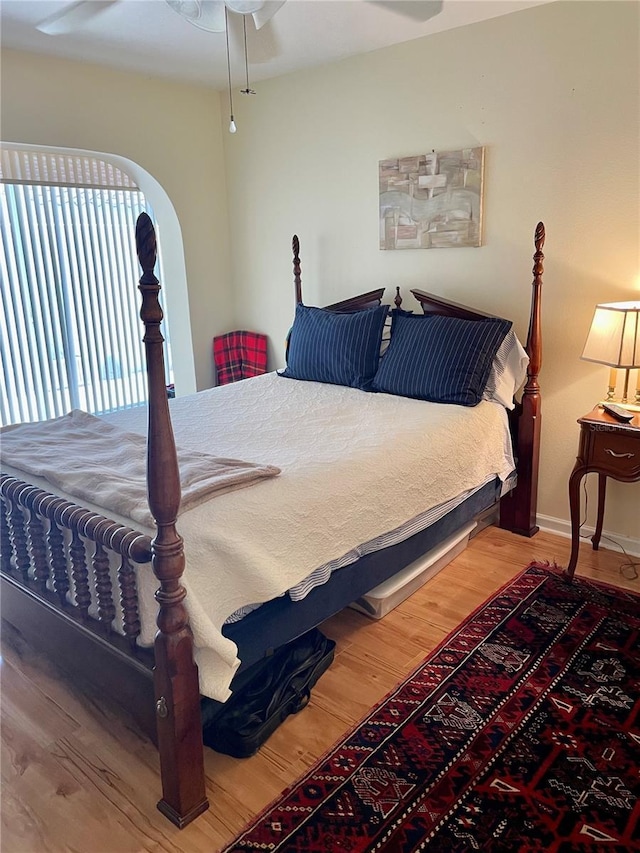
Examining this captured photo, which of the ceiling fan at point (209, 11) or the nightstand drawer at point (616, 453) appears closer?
the ceiling fan at point (209, 11)

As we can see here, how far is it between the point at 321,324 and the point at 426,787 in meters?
2.28

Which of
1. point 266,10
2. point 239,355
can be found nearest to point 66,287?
point 239,355

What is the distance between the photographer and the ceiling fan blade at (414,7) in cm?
264

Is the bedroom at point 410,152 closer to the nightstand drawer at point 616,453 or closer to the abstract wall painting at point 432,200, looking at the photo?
the abstract wall painting at point 432,200

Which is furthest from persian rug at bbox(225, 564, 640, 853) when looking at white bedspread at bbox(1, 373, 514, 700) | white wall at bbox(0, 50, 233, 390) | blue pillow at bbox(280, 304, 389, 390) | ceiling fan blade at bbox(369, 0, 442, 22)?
white wall at bbox(0, 50, 233, 390)

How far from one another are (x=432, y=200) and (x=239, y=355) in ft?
5.73

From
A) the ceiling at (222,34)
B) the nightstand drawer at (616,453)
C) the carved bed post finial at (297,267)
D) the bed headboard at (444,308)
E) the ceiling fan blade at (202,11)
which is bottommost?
the nightstand drawer at (616,453)

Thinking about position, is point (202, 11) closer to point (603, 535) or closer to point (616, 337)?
point (616, 337)

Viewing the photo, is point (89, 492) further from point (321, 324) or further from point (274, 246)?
point (274, 246)

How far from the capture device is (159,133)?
3.75 m

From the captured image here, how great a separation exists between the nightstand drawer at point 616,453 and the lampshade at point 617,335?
0.93ft

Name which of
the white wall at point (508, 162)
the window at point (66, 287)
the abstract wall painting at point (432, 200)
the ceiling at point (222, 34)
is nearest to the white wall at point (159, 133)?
the ceiling at point (222, 34)

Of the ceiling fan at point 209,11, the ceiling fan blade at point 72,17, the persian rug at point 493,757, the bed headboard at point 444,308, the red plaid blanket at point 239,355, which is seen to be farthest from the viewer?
the red plaid blanket at point 239,355

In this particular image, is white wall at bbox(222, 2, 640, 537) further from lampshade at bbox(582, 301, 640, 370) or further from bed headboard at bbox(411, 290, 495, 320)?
lampshade at bbox(582, 301, 640, 370)
